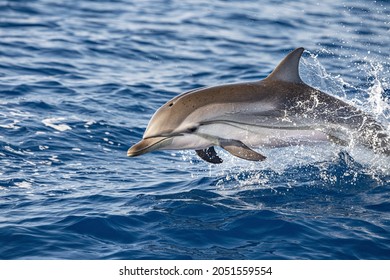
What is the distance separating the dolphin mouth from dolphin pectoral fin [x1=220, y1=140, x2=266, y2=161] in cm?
69

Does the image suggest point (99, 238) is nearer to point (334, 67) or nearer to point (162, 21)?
point (334, 67)

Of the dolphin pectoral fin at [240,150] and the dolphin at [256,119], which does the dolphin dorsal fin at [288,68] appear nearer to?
the dolphin at [256,119]

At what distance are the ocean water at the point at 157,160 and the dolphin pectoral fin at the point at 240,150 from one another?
0.67 meters

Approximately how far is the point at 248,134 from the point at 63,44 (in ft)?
28.2

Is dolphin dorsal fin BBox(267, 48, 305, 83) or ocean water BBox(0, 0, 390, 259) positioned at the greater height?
dolphin dorsal fin BBox(267, 48, 305, 83)

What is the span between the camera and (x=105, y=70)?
49.3ft

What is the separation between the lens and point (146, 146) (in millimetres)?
8359

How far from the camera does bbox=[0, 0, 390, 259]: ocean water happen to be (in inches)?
316

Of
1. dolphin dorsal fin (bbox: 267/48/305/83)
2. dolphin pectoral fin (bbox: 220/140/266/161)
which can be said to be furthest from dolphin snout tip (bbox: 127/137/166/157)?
dolphin dorsal fin (bbox: 267/48/305/83)

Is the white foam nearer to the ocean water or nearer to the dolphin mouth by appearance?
the ocean water

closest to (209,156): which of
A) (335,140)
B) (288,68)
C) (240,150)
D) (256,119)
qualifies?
(240,150)

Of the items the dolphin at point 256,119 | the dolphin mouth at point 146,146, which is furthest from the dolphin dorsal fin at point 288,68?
the dolphin mouth at point 146,146

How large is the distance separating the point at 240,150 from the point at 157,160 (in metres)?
2.54

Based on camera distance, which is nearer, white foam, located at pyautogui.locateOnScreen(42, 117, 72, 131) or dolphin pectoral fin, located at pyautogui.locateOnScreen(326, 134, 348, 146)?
dolphin pectoral fin, located at pyautogui.locateOnScreen(326, 134, 348, 146)
